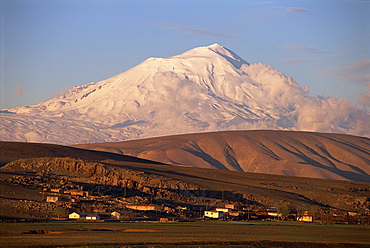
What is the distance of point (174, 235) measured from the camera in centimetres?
6247

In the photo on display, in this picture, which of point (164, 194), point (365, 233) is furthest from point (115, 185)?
point (365, 233)

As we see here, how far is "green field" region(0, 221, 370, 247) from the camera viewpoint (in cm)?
5475

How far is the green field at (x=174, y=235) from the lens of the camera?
5475cm

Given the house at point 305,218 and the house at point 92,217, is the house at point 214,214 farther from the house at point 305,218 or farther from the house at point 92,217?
the house at point 92,217

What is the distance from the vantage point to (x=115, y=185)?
10225cm

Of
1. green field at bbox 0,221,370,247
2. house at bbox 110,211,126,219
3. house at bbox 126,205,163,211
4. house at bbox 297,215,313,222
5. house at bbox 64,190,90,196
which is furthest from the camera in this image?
house at bbox 297,215,313,222

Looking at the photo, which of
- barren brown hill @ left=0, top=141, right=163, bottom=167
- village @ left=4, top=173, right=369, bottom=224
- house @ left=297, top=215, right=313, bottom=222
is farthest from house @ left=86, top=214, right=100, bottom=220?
barren brown hill @ left=0, top=141, right=163, bottom=167

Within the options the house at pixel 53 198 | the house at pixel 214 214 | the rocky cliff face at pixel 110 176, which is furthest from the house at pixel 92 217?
the rocky cliff face at pixel 110 176

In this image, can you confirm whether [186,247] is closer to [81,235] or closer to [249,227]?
[81,235]

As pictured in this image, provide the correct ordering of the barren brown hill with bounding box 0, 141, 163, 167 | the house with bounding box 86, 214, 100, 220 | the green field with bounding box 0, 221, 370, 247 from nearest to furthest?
the green field with bounding box 0, 221, 370, 247 → the house with bounding box 86, 214, 100, 220 → the barren brown hill with bounding box 0, 141, 163, 167

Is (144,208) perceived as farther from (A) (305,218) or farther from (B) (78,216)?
(A) (305,218)

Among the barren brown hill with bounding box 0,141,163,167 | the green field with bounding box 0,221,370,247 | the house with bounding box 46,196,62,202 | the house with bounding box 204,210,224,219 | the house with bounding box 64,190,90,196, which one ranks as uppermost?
the barren brown hill with bounding box 0,141,163,167

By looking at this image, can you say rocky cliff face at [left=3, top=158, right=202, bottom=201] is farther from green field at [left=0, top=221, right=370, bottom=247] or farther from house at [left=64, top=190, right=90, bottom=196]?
green field at [left=0, top=221, right=370, bottom=247]

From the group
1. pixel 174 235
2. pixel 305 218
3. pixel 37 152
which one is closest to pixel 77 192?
pixel 305 218
